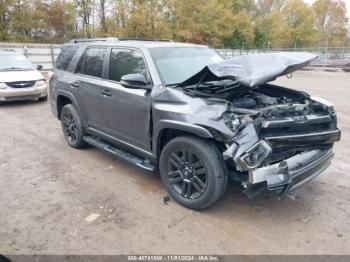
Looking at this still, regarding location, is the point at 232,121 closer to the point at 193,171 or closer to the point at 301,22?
the point at 193,171

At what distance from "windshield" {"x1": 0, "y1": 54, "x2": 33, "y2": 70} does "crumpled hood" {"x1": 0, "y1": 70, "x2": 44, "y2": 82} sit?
361mm

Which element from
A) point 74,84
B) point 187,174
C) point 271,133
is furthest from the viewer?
point 74,84

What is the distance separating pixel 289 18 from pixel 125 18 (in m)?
39.1

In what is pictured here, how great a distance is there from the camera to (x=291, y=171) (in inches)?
123

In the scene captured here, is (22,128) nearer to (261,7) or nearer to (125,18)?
(125,18)

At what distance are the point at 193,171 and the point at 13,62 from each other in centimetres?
867

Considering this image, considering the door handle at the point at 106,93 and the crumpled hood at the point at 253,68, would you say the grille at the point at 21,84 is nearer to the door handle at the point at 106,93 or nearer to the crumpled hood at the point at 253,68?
the door handle at the point at 106,93

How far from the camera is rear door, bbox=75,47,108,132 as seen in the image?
15.3 feet

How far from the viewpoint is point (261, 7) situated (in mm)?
56562

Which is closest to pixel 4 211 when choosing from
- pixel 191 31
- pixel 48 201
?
pixel 48 201

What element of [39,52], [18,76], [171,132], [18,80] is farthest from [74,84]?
[39,52]

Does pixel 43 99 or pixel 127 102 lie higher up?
pixel 127 102

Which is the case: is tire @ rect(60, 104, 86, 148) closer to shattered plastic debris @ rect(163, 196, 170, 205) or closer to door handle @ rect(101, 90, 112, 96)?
door handle @ rect(101, 90, 112, 96)

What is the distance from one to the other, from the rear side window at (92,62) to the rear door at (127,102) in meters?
0.24
